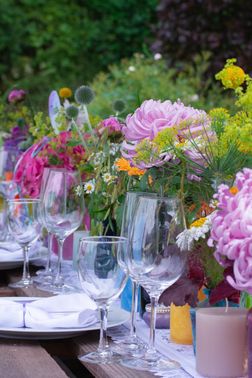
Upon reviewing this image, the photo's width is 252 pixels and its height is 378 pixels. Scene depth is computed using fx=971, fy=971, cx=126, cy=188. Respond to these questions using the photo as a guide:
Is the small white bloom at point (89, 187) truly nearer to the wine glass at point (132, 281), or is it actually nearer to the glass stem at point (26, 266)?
the glass stem at point (26, 266)

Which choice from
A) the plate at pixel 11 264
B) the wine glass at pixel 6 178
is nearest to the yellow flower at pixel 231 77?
the plate at pixel 11 264

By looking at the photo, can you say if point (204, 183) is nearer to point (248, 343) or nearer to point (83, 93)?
point (248, 343)

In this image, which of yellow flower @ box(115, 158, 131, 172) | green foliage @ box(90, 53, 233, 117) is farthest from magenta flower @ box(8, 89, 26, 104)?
green foliage @ box(90, 53, 233, 117)

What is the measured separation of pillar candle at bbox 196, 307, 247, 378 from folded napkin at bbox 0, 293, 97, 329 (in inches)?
12.6

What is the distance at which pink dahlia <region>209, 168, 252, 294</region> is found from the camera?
4.51ft

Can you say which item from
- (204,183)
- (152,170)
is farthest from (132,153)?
(204,183)

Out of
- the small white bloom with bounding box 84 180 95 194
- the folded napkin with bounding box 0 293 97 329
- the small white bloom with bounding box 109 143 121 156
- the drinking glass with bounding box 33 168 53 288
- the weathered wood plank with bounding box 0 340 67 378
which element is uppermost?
the small white bloom with bounding box 109 143 121 156

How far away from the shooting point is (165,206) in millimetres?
1606

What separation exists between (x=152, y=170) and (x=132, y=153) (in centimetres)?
11

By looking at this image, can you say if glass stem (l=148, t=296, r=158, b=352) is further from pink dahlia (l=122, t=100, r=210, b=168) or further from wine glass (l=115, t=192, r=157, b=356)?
pink dahlia (l=122, t=100, r=210, b=168)

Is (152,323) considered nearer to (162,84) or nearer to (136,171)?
(136,171)

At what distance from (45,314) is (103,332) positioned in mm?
198

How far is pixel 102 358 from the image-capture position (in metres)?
1.68

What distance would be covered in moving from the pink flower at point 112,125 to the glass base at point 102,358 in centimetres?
77
